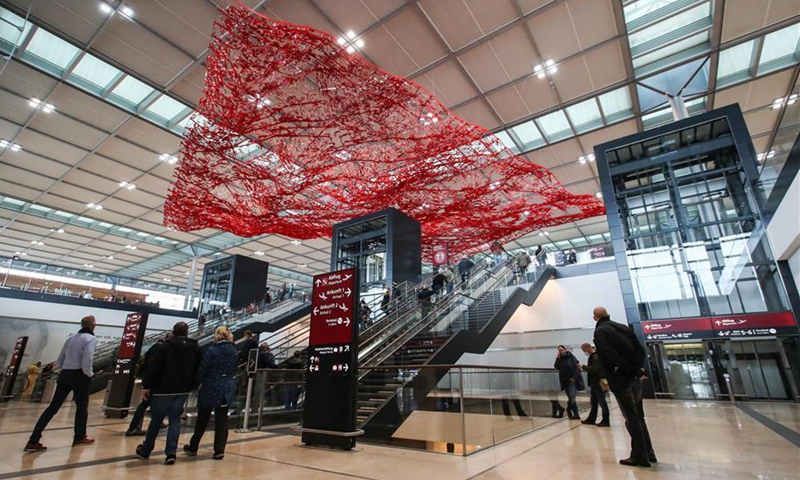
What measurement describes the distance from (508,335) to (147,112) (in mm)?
14441

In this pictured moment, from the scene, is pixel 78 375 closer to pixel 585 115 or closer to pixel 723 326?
pixel 723 326

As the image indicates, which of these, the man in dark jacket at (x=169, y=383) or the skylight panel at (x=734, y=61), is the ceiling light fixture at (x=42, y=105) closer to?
the man in dark jacket at (x=169, y=383)

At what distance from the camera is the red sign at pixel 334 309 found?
16.6 ft

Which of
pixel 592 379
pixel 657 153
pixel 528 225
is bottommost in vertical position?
pixel 592 379

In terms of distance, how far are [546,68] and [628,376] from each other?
10.3 m

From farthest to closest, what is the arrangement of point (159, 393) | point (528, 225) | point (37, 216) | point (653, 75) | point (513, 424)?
point (37, 216) → point (528, 225) → point (653, 75) → point (513, 424) → point (159, 393)

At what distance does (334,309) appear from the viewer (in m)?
5.23

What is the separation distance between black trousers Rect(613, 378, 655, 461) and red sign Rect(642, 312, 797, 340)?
9.46 m

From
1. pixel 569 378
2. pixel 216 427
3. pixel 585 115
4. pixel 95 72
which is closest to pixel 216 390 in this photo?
pixel 216 427

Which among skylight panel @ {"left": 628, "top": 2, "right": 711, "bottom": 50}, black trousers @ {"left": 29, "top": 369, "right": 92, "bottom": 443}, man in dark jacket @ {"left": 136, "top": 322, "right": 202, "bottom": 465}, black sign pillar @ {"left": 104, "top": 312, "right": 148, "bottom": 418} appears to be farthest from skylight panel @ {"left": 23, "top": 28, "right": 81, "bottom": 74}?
skylight panel @ {"left": 628, "top": 2, "right": 711, "bottom": 50}

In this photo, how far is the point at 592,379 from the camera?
6.40m

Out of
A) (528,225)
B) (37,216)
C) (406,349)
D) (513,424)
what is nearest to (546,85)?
(528,225)

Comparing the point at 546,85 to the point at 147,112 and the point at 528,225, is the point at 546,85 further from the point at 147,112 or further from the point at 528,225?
the point at 147,112

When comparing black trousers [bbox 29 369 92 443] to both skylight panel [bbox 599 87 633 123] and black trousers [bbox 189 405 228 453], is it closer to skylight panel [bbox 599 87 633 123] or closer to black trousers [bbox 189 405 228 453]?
black trousers [bbox 189 405 228 453]
